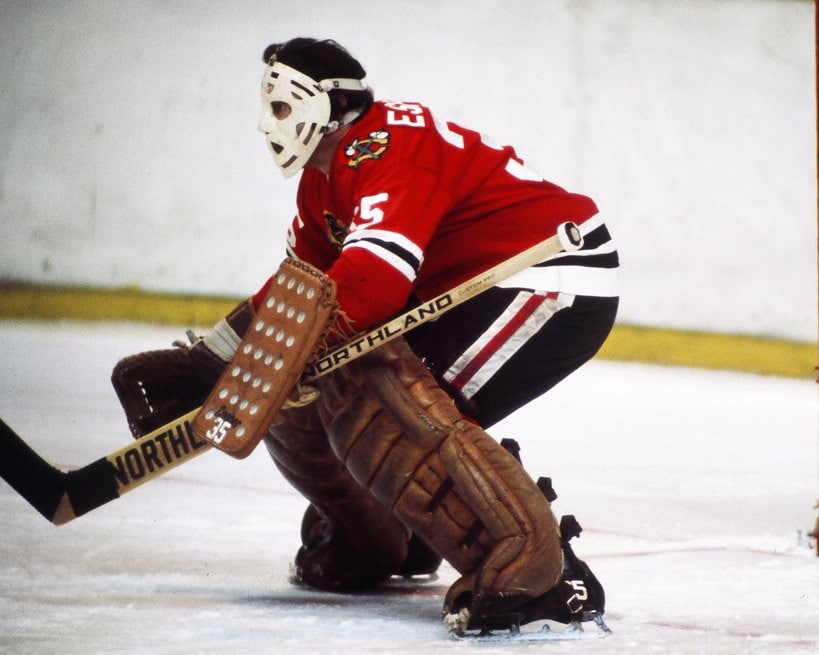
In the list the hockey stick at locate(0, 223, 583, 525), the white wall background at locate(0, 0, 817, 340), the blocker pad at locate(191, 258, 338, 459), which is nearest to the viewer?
the blocker pad at locate(191, 258, 338, 459)

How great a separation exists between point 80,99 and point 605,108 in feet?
6.03

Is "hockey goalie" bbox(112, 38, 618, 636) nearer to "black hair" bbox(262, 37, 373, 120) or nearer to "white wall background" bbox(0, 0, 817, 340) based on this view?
"black hair" bbox(262, 37, 373, 120)

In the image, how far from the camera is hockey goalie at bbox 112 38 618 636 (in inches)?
70.9

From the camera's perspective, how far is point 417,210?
1.86 metres

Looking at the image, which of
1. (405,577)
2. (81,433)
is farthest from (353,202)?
(81,433)

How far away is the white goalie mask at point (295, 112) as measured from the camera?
207 cm

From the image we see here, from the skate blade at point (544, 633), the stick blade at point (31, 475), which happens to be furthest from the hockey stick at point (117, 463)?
the skate blade at point (544, 633)

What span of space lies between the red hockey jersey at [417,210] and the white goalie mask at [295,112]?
0.06 meters

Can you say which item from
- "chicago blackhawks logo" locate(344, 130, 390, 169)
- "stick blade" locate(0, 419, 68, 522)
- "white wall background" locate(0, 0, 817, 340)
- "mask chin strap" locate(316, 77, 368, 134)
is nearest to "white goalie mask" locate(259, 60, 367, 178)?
"mask chin strap" locate(316, 77, 368, 134)

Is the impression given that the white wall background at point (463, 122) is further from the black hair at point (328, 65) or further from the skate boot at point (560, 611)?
the skate boot at point (560, 611)

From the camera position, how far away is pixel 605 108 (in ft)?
16.2

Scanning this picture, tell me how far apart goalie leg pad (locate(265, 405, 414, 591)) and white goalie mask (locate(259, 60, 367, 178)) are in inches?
15.9

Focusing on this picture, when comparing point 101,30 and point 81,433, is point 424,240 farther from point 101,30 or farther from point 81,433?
point 101,30

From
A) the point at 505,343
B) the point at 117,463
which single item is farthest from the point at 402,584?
the point at 117,463
